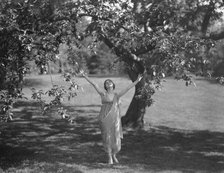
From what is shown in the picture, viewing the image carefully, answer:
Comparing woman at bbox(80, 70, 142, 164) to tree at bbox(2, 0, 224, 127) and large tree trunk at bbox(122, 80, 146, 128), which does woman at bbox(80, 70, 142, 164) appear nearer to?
tree at bbox(2, 0, 224, 127)

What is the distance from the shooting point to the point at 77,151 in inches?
615

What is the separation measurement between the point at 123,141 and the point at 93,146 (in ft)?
6.34

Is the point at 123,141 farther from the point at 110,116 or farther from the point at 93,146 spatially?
the point at 110,116

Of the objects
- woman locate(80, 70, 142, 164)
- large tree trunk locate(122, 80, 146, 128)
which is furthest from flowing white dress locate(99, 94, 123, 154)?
large tree trunk locate(122, 80, 146, 128)

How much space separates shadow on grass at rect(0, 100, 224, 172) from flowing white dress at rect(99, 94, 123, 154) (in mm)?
841

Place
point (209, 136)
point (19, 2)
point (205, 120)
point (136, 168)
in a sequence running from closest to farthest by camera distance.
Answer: point (19, 2)
point (136, 168)
point (209, 136)
point (205, 120)

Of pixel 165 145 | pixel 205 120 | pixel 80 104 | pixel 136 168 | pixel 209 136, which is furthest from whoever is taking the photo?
pixel 80 104

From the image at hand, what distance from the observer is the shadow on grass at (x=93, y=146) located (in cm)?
1349

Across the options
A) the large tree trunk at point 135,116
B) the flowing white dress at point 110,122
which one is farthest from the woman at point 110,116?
the large tree trunk at point 135,116

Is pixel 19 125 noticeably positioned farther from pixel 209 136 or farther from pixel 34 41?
pixel 34 41

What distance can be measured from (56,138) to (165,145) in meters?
4.87

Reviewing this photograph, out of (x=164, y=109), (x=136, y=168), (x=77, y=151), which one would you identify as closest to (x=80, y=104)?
(x=164, y=109)

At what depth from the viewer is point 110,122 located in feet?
39.1

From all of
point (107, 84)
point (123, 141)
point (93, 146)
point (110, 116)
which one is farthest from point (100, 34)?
point (123, 141)
